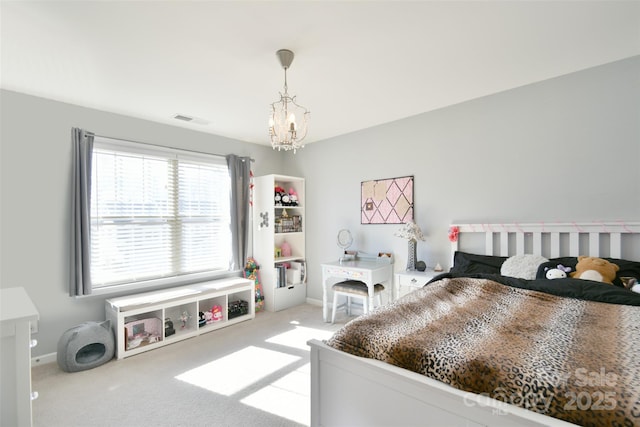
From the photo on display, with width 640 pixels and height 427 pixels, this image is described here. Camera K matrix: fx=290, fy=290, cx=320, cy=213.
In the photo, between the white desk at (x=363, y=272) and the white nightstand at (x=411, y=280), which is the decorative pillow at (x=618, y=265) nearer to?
the white nightstand at (x=411, y=280)

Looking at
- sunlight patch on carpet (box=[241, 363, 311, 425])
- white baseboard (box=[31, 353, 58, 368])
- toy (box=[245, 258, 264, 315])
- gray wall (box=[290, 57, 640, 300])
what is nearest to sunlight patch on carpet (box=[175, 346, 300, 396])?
sunlight patch on carpet (box=[241, 363, 311, 425])

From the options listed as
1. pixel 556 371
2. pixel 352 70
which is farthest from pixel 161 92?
pixel 556 371

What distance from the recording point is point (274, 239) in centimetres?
403

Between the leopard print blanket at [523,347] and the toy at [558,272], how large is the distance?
15.0 inches

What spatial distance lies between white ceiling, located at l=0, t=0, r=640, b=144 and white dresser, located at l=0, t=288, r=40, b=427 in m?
1.57

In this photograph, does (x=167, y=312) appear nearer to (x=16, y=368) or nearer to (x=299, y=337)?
(x=299, y=337)

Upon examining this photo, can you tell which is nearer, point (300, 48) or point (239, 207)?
point (300, 48)

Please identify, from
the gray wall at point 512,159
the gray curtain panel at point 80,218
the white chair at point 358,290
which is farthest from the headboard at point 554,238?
the gray curtain panel at point 80,218

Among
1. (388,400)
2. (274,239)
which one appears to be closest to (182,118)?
(274,239)

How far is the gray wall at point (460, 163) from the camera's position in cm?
224

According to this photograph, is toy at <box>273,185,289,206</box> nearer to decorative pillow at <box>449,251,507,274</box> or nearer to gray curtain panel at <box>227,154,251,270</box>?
gray curtain panel at <box>227,154,251,270</box>

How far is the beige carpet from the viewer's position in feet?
6.03

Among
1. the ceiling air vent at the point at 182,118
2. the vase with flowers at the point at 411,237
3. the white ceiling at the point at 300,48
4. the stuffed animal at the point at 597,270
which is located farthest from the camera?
the ceiling air vent at the point at 182,118

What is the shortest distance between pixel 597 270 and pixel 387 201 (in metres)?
1.94
